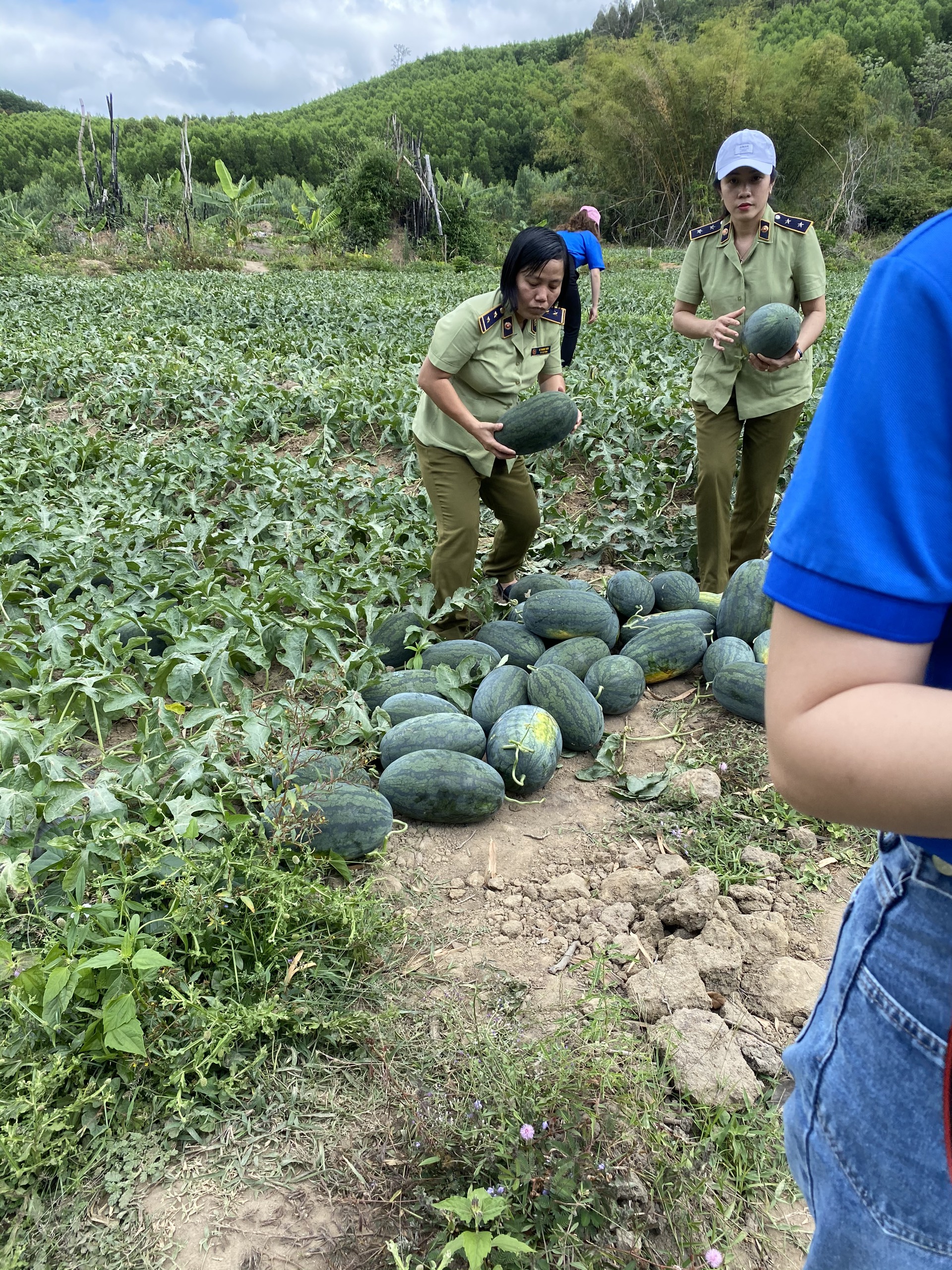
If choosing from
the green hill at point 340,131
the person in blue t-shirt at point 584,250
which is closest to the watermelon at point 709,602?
the person in blue t-shirt at point 584,250

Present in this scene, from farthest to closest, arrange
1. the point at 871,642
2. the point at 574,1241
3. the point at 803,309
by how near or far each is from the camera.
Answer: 1. the point at 803,309
2. the point at 574,1241
3. the point at 871,642

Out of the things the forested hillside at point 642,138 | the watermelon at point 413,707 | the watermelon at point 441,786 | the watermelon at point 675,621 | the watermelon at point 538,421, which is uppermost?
the forested hillside at point 642,138

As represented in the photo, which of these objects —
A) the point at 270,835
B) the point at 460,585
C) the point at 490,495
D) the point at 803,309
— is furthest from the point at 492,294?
the point at 270,835

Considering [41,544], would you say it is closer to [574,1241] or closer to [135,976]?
[135,976]

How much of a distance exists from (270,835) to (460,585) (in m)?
2.09

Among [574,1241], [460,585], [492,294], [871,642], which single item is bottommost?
[574,1241]

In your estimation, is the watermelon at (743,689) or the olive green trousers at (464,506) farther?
Answer: the olive green trousers at (464,506)

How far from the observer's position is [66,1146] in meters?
1.91

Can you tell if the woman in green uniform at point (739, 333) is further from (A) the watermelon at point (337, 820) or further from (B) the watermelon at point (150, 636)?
(B) the watermelon at point (150, 636)

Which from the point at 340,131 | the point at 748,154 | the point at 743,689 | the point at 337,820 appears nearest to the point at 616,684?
the point at 743,689

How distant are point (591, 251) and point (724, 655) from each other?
668 cm

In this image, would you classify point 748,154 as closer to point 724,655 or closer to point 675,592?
point 675,592

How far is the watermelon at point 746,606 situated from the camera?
12.9 feet

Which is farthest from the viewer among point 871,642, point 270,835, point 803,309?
point 803,309
